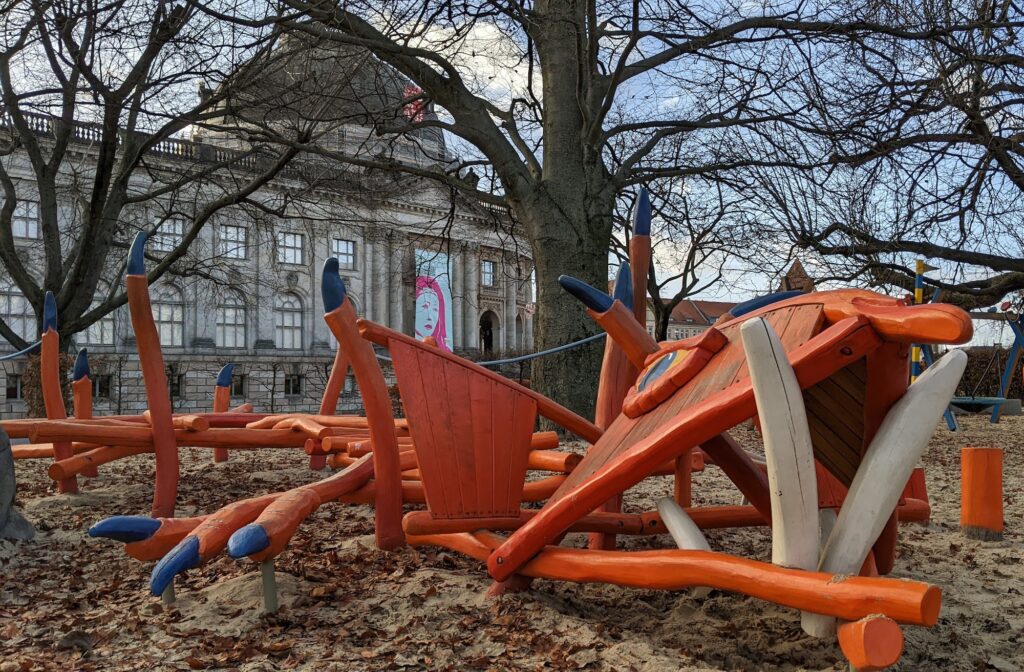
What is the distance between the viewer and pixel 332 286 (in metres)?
3.39

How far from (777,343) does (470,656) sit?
147 centimetres

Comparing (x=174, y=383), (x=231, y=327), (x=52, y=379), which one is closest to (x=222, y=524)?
(x=52, y=379)

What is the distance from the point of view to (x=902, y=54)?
26.6ft

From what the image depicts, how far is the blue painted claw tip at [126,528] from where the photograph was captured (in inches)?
103

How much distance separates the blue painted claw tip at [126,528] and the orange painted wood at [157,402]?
2.00 metres

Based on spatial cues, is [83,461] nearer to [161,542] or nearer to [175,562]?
[161,542]

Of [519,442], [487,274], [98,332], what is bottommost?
[519,442]

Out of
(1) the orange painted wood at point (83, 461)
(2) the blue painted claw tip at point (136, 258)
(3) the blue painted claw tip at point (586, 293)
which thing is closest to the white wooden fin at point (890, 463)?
(3) the blue painted claw tip at point (586, 293)

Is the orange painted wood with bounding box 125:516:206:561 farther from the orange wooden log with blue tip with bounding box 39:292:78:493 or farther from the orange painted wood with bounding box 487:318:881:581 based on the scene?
the orange wooden log with blue tip with bounding box 39:292:78:493

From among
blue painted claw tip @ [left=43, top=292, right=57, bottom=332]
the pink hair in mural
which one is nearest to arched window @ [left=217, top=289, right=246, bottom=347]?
the pink hair in mural

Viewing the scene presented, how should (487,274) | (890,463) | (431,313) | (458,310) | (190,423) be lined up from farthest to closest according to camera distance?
(487,274) < (458,310) < (431,313) < (190,423) < (890,463)

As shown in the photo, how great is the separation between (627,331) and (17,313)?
104 ft

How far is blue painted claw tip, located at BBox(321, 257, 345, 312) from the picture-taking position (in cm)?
335

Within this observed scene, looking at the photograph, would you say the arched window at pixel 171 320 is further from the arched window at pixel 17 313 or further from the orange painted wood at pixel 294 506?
the orange painted wood at pixel 294 506
